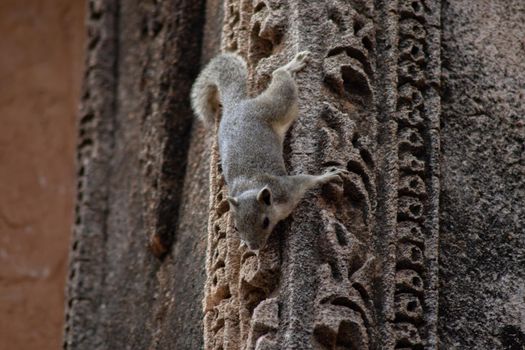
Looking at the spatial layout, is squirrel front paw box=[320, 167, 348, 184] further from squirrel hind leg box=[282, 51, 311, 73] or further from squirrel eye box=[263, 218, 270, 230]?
squirrel hind leg box=[282, 51, 311, 73]

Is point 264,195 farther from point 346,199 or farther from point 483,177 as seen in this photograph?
point 483,177

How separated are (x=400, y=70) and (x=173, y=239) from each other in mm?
850

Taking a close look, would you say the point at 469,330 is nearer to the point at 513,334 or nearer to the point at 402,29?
the point at 513,334

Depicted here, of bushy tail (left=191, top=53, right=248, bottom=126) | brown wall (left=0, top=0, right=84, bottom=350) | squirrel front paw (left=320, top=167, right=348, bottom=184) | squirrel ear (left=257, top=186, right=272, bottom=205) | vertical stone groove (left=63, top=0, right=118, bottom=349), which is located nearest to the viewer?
squirrel front paw (left=320, top=167, right=348, bottom=184)

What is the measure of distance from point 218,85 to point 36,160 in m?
1.68

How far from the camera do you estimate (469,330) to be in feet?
10.2

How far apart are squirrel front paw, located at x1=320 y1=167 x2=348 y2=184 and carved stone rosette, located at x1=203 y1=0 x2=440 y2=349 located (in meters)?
0.02

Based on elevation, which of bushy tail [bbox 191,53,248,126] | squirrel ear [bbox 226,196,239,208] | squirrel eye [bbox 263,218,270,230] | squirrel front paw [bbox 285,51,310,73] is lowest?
squirrel eye [bbox 263,218,270,230]

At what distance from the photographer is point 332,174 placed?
3115 millimetres

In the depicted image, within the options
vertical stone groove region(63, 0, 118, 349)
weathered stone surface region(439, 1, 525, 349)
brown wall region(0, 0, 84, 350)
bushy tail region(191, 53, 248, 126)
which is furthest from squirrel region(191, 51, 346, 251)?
brown wall region(0, 0, 84, 350)

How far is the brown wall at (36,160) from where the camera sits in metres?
4.83

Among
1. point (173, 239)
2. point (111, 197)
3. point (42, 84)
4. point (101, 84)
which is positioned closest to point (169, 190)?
point (173, 239)

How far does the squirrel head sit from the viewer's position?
310 centimetres

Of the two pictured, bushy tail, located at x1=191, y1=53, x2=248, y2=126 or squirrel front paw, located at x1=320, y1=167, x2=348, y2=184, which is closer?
squirrel front paw, located at x1=320, y1=167, x2=348, y2=184
